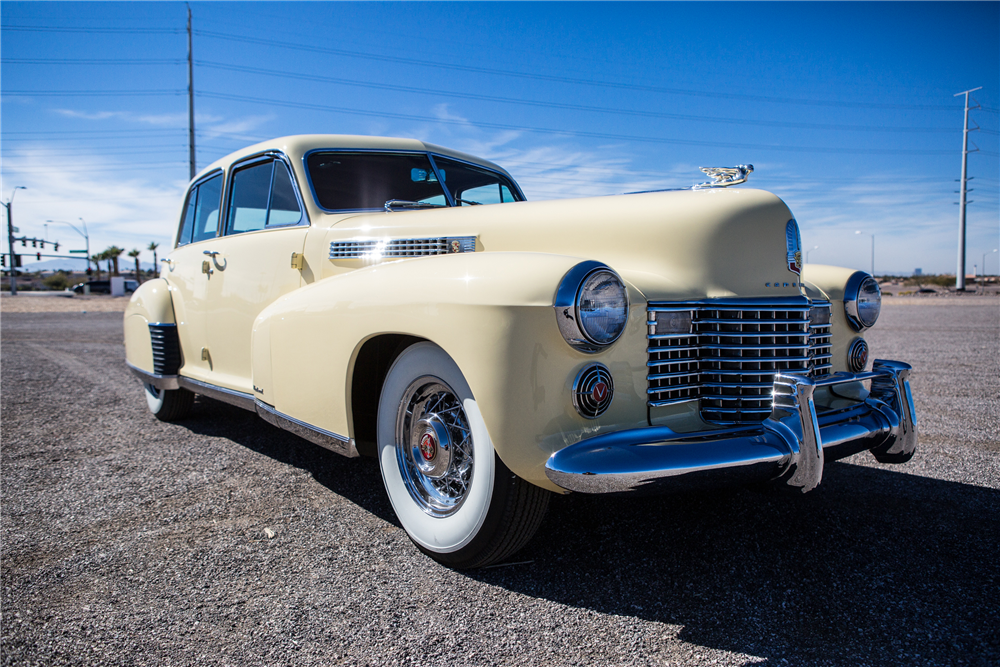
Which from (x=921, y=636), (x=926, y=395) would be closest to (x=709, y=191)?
(x=921, y=636)

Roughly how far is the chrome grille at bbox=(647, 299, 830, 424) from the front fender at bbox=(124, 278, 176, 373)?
3.70 meters

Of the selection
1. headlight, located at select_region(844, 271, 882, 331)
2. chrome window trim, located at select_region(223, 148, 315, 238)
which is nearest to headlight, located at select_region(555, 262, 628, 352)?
headlight, located at select_region(844, 271, 882, 331)

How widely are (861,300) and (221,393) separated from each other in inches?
139

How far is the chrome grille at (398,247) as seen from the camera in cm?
288

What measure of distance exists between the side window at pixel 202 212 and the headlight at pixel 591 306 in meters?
3.20

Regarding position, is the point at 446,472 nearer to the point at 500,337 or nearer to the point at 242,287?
the point at 500,337

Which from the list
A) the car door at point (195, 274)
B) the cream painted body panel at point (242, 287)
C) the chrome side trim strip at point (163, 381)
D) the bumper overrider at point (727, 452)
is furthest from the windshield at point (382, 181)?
the bumper overrider at point (727, 452)

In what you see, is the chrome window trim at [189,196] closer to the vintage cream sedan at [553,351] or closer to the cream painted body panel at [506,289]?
the cream painted body panel at [506,289]

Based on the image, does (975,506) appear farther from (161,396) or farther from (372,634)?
(161,396)

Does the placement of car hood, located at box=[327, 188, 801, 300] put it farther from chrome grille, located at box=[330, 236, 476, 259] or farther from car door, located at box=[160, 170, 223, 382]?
car door, located at box=[160, 170, 223, 382]

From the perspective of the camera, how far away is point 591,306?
1965 mm

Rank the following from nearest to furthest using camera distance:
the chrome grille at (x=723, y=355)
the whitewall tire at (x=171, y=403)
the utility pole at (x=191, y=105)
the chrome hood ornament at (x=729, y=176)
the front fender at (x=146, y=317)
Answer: the chrome grille at (x=723, y=355) < the chrome hood ornament at (x=729, y=176) < the front fender at (x=146, y=317) < the whitewall tire at (x=171, y=403) < the utility pole at (x=191, y=105)

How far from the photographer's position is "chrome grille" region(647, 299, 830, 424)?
2201 millimetres

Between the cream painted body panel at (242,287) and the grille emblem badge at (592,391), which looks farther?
the cream painted body panel at (242,287)
